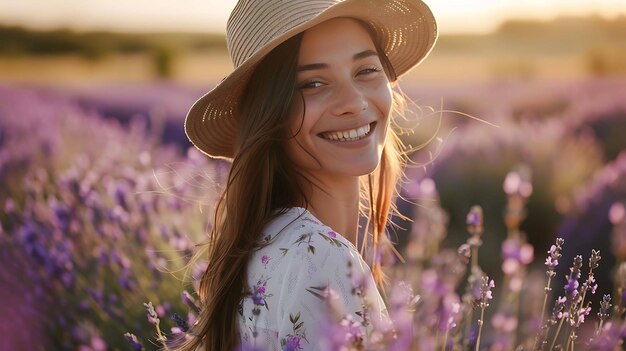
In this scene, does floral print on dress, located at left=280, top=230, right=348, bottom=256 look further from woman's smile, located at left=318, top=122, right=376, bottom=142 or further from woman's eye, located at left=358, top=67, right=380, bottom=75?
woman's eye, located at left=358, top=67, right=380, bottom=75

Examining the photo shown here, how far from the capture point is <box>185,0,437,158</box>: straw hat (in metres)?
2.54

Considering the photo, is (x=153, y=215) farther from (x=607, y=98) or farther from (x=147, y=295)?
(x=607, y=98)

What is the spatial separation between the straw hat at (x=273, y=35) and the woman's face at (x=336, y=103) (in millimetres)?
76

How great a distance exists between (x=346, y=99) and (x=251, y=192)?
374 mm

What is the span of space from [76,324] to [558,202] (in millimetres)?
3322

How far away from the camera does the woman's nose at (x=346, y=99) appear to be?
2535 millimetres

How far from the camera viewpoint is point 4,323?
3918 mm

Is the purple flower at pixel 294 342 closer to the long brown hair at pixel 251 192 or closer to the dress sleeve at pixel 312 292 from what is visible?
the dress sleeve at pixel 312 292

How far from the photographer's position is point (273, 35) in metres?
2.59

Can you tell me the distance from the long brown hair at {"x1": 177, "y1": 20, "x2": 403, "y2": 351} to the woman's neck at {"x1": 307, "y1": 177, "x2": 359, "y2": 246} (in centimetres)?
5

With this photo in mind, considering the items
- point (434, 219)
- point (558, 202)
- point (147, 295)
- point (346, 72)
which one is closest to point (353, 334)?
point (434, 219)

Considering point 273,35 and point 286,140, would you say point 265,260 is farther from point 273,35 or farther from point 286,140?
point 273,35

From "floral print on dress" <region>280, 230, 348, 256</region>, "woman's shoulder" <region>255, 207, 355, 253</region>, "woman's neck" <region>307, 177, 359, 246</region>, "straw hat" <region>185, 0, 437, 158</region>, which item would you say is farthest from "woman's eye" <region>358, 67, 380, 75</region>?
"floral print on dress" <region>280, 230, 348, 256</region>

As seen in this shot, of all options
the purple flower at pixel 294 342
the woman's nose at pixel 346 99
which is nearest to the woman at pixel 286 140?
the woman's nose at pixel 346 99
